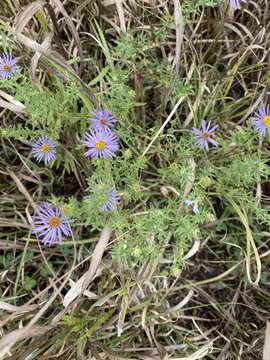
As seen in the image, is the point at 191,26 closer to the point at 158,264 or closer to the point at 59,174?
the point at 59,174

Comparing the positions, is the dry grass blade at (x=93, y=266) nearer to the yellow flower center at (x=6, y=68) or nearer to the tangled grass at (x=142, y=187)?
the tangled grass at (x=142, y=187)

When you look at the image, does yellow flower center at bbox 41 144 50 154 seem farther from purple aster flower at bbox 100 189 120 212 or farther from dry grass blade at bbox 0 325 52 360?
dry grass blade at bbox 0 325 52 360

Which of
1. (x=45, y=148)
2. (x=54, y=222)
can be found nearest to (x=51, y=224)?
(x=54, y=222)

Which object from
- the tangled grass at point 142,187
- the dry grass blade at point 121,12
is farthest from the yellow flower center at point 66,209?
the dry grass blade at point 121,12

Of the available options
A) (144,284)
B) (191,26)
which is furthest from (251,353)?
(191,26)

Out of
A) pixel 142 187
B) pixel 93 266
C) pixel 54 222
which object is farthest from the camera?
pixel 142 187

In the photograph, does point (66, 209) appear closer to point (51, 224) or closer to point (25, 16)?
point (51, 224)
